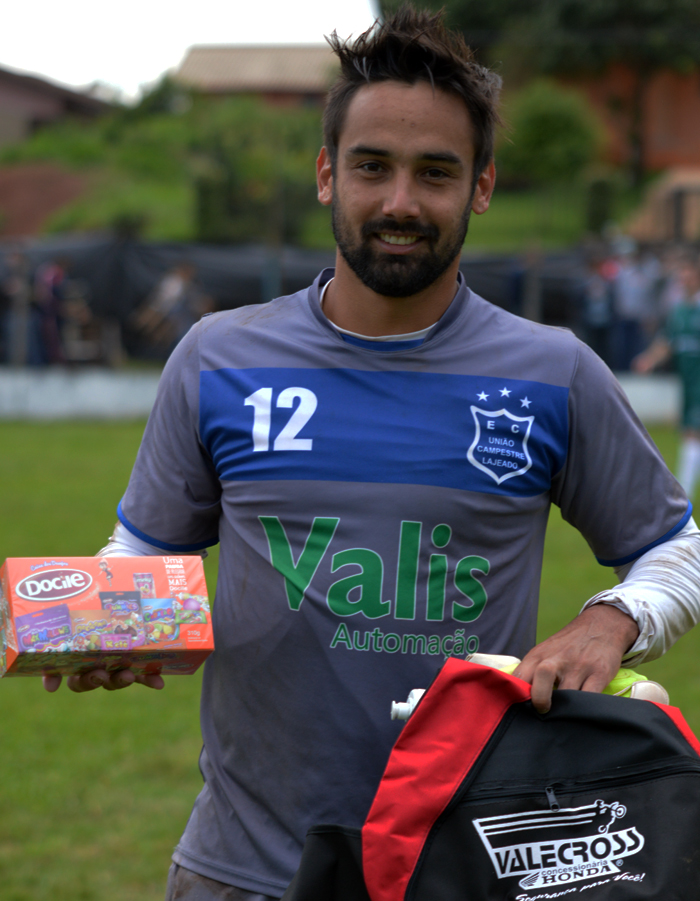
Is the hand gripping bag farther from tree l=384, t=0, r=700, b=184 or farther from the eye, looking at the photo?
tree l=384, t=0, r=700, b=184

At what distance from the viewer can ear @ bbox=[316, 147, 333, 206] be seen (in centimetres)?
220

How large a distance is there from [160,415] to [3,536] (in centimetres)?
683

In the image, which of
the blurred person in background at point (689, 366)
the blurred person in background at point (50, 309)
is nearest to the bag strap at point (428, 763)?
the blurred person in background at point (689, 366)

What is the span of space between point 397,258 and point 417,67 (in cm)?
36

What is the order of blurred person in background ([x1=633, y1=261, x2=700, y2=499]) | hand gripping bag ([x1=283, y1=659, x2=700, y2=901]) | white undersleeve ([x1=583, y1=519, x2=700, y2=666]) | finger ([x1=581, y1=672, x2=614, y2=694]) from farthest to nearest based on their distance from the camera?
blurred person in background ([x1=633, y1=261, x2=700, y2=499]), white undersleeve ([x1=583, y1=519, x2=700, y2=666]), finger ([x1=581, y1=672, x2=614, y2=694]), hand gripping bag ([x1=283, y1=659, x2=700, y2=901])

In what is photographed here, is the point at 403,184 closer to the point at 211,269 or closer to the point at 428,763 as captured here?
the point at 428,763

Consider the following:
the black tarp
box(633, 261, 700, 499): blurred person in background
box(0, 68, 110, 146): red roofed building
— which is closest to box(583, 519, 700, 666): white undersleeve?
box(633, 261, 700, 499): blurred person in background

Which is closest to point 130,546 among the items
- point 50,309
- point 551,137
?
point 50,309

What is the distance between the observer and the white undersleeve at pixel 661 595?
1.94 metres

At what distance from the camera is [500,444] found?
6.74 ft

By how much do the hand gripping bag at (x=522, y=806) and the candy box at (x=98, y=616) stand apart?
441 mm

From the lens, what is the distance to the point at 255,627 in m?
2.09

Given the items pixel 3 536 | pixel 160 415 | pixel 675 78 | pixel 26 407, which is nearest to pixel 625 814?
pixel 160 415

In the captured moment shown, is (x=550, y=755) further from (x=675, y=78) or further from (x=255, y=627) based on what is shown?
(x=675, y=78)
